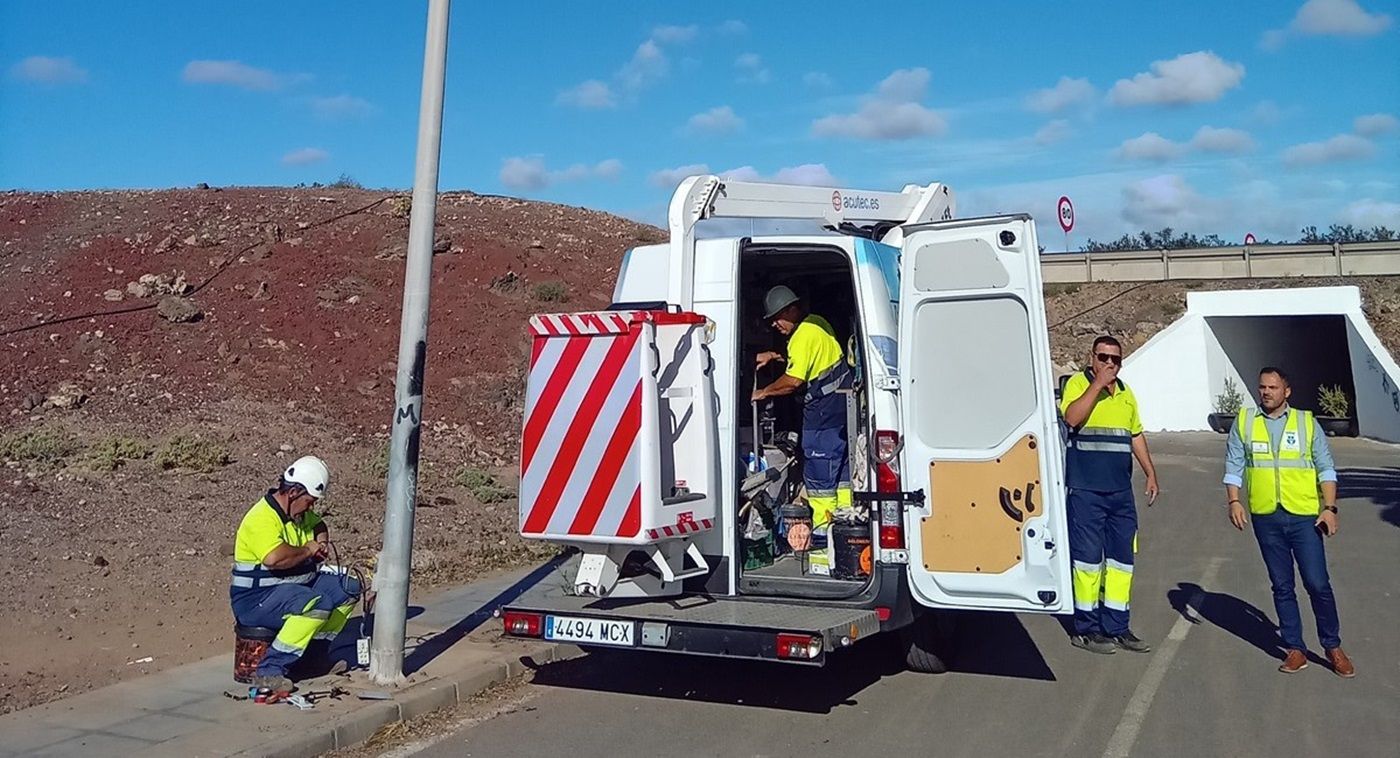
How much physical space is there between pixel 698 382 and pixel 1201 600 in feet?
17.7

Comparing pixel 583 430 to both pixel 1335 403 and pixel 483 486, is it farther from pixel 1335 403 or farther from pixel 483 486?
pixel 1335 403

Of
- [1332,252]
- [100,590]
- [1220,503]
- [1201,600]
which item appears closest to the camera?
[100,590]

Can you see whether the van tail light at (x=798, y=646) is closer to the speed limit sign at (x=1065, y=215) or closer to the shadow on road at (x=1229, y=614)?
the shadow on road at (x=1229, y=614)

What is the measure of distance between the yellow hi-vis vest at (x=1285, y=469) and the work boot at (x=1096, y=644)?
1.31 m

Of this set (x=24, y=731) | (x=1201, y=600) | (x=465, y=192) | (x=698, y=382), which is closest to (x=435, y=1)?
(x=698, y=382)

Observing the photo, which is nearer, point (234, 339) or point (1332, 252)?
point (234, 339)

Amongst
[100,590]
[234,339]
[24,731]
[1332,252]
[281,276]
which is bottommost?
[24,731]

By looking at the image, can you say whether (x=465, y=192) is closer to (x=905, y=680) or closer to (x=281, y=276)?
(x=281, y=276)

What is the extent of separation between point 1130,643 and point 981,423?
2.57 m

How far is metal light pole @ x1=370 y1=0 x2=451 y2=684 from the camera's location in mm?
7277

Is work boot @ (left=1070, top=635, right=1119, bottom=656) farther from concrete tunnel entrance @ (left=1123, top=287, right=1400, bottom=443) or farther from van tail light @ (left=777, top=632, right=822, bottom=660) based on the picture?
concrete tunnel entrance @ (left=1123, top=287, right=1400, bottom=443)

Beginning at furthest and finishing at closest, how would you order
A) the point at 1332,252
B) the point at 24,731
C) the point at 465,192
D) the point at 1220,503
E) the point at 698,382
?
the point at 1332,252 < the point at 465,192 < the point at 1220,503 < the point at 698,382 < the point at 24,731

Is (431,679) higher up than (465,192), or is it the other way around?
(465,192)

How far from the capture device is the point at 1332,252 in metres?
38.1
